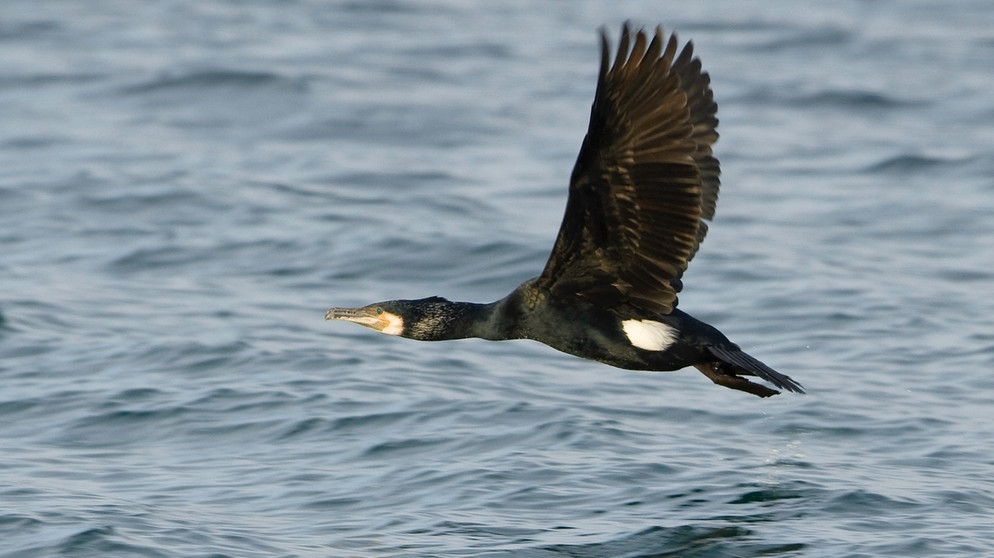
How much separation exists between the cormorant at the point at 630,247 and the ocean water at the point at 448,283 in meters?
0.75

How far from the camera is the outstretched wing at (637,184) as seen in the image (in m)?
5.82

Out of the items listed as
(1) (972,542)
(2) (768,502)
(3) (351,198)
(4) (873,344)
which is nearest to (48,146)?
(3) (351,198)

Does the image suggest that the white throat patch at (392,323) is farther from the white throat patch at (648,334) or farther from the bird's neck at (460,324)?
the white throat patch at (648,334)

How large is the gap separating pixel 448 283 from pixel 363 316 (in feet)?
12.5

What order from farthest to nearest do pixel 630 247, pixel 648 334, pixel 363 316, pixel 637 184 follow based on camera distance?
pixel 363 316 → pixel 648 334 → pixel 630 247 → pixel 637 184

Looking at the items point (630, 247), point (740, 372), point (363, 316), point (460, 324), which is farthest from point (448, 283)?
point (630, 247)

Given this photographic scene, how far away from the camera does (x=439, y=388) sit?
8555 millimetres

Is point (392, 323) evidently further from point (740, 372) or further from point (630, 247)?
point (740, 372)

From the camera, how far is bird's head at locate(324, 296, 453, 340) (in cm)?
672

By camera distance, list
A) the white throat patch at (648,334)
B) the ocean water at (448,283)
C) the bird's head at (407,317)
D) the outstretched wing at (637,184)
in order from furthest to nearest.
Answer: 1. the ocean water at (448,283)
2. the bird's head at (407,317)
3. the white throat patch at (648,334)
4. the outstretched wing at (637,184)

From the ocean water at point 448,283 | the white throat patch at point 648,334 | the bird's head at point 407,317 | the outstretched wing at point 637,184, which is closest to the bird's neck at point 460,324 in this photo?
the bird's head at point 407,317

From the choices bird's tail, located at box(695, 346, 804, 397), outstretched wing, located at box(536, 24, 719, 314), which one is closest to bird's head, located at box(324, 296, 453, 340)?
outstretched wing, located at box(536, 24, 719, 314)

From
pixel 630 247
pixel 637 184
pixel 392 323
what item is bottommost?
pixel 392 323

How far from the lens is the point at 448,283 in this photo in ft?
34.5
